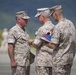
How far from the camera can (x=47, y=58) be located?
875 centimetres

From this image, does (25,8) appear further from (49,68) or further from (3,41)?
(49,68)

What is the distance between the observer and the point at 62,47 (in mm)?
Answer: 8055

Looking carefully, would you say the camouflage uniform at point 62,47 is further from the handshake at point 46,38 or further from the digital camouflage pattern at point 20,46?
the digital camouflage pattern at point 20,46

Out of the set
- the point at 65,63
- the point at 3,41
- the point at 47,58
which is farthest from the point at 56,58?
the point at 3,41

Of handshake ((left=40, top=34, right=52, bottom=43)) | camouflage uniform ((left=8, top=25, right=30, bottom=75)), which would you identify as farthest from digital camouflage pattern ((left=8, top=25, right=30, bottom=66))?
handshake ((left=40, top=34, right=52, bottom=43))

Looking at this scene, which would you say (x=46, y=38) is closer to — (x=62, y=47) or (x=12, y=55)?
(x=62, y=47)

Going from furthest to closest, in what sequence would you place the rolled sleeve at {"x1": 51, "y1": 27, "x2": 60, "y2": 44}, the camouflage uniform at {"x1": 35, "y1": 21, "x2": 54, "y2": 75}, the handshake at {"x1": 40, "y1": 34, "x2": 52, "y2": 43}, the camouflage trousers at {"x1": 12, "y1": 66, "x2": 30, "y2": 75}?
the camouflage trousers at {"x1": 12, "y1": 66, "x2": 30, "y2": 75} → the camouflage uniform at {"x1": 35, "y1": 21, "x2": 54, "y2": 75} → the handshake at {"x1": 40, "y1": 34, "x2": 52, "y2": 43} → the rolled sleeve at {"x1": 51, "y1": 27, "x2": 60, "y2": 44}

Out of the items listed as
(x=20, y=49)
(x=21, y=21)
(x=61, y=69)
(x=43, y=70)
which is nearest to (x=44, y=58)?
(x=43, y=70)

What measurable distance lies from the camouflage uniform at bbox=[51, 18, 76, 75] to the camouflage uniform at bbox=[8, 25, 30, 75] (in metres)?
1.10

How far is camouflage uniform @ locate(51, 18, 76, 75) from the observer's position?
802 cm

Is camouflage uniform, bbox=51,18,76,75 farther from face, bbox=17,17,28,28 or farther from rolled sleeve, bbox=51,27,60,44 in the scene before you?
face, bbox=17,17,28,28

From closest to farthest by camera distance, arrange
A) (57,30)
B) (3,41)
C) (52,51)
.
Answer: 1. (57,30)
2. (52,51)
3. (3,41)

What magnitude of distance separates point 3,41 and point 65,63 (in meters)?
20.4

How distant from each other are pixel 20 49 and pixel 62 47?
121 cm
